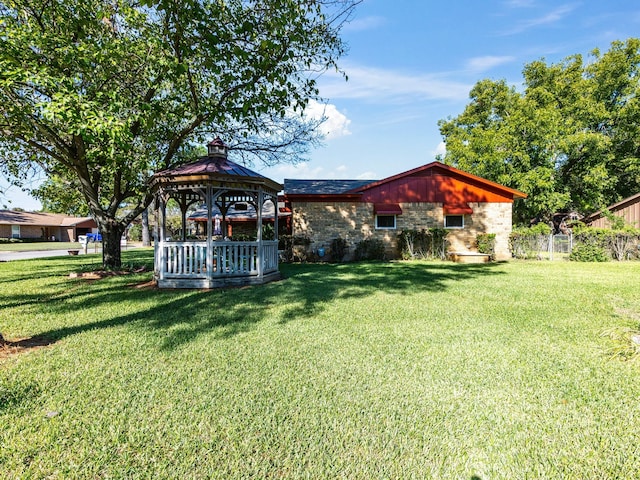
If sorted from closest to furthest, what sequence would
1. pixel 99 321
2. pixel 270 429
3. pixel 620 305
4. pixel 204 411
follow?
pixel 270 429
pixel 204 411
pixel 99 321
pixel 620 305

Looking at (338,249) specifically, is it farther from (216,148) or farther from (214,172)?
(214,172)

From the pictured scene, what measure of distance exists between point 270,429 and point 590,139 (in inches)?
1073

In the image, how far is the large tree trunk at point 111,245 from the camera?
11523 mm

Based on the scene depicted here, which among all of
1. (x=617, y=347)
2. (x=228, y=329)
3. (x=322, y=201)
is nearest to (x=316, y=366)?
(x=228, y=329)

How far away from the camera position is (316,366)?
370 centimetres

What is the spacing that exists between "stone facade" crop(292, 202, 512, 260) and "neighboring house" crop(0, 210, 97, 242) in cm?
4411

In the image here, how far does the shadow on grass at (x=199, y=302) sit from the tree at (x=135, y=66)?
10.1 feet

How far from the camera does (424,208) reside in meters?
16.8

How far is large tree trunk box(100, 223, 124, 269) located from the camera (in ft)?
37.8

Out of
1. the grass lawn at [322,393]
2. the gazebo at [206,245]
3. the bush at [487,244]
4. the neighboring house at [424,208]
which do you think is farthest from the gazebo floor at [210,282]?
the bush at [487,244]

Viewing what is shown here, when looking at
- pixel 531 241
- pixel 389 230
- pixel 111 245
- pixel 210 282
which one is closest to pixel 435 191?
pixel 389 230

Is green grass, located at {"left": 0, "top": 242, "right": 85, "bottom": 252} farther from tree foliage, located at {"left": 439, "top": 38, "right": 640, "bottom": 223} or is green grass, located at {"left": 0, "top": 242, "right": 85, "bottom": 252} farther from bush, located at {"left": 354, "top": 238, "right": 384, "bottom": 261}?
tree foliage, located at {"left": 439, "top": 38, "right": 640, "bottom": 223}

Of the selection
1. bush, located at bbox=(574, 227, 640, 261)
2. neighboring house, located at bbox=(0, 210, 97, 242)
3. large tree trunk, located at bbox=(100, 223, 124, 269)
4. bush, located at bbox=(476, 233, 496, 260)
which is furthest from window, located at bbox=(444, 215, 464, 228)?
neighboring house, located at bbox=(0, 210, 97, 242)

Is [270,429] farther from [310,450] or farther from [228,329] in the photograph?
[228,329]
